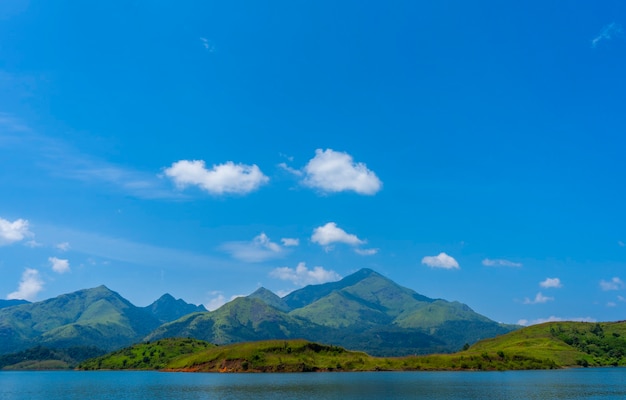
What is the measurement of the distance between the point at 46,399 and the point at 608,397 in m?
170

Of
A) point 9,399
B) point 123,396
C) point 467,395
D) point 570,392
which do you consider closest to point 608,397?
point 570,392

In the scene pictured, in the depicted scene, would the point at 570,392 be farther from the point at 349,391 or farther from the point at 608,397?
the point at 349,391

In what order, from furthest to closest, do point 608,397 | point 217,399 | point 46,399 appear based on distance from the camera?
point 46,399
point 217,399
point 608,397

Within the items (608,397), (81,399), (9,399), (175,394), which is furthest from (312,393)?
(9,399)

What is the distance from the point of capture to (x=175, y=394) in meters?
159

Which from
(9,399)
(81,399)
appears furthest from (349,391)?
(9,399)

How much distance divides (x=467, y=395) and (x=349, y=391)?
126 ft

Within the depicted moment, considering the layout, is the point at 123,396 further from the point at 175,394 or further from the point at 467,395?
the point at 467,395

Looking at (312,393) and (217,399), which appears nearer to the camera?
(217,399)

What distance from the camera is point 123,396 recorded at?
155 metres

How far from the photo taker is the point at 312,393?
502ft

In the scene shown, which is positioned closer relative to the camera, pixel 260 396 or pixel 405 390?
pixel 260 396

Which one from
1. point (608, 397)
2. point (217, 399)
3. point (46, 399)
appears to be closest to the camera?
point (608, 397)

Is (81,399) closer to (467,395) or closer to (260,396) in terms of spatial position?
(260,396)
